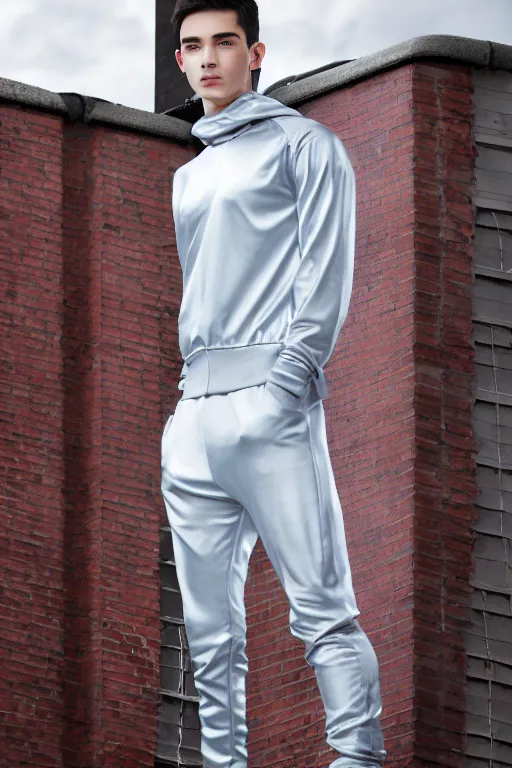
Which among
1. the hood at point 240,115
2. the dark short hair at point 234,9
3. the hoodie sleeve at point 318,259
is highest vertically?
the dark short hair at point 234,9

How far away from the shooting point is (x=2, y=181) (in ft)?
40.5

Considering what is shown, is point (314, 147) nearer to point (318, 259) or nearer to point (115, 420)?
point (318, 259)

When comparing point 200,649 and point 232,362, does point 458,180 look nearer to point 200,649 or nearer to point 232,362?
point 232,362

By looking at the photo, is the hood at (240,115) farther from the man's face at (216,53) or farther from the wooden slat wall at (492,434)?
the wooden slat wall at (492,434)

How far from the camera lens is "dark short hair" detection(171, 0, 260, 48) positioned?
1017cm

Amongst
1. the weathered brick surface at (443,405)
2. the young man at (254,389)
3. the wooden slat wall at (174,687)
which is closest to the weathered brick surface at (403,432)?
the weathered brick surface at (443,405)

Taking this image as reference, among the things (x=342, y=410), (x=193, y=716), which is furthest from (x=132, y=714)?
(x=342, y=410)

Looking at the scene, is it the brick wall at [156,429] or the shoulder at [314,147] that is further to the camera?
the brick wall at [156,429]

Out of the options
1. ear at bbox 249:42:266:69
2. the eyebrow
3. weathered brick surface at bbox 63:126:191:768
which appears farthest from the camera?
weathered brick surface at bbox 63:126:191:768

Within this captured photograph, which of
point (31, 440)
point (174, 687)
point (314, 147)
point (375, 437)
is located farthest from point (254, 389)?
point (174, 687)

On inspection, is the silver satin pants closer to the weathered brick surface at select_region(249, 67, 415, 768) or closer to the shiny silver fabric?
the shiny silver fabric

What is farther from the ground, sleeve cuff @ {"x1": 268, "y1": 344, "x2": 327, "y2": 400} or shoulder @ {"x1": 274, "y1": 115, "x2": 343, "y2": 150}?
shoulder @ {"x1": 274, "y1": 115, "x2": 343, "y2": 150}

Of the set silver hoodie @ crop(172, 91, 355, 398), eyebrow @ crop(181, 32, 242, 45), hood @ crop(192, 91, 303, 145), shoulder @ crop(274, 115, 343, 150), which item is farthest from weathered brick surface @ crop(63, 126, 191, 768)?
shoulder @ crop(274, 115, 343, 150)

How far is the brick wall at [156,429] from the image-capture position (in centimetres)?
1133
